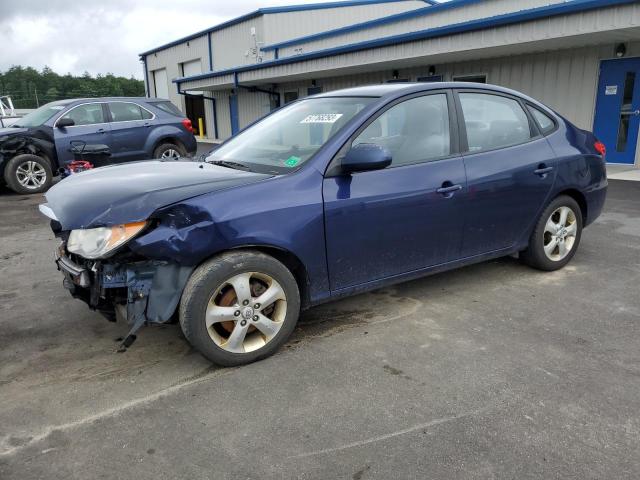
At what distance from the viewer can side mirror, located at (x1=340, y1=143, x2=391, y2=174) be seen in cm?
313

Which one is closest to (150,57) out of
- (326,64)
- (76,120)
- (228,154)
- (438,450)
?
(326,64)

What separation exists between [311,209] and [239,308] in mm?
725

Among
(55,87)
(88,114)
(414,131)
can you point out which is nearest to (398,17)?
(88,114)

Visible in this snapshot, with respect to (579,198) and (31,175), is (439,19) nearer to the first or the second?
(31,175)

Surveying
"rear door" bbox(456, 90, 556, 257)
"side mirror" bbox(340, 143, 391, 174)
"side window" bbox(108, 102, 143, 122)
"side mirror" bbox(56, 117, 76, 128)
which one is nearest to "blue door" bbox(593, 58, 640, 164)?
"rear door" bbox(456, 90, 556, 257)

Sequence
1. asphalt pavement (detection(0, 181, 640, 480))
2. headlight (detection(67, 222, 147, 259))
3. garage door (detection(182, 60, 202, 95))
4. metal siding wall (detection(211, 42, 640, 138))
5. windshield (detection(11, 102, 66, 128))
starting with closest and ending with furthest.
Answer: asphalt pavement (detection(0, 181, 640, 480)) → headlight (detection(67, 222, 147, 259)) → windshield (detection(11, 102, 66, 128)) → metal siding wall (detection(211, 42, 640, 138)) → garage door (detection(182, 60, 202, 95))

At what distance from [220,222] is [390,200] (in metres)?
1.15

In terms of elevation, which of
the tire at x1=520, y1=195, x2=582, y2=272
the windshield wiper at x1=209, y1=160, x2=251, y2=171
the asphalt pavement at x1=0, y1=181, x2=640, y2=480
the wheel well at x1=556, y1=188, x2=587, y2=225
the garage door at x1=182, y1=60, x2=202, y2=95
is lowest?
the asphalt pavement at x1=0, y1=181, x2=640, y2=480

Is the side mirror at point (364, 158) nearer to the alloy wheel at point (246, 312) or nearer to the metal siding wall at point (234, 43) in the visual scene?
the alloy wheel at point (246, 312)

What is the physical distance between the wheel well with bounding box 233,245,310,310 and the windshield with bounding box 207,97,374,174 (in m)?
0.53

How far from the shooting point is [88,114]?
9.98 meters

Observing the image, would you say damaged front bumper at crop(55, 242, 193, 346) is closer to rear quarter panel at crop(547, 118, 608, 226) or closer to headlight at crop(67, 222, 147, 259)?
Answer: headlight at crop(67, 222, 147, 259)

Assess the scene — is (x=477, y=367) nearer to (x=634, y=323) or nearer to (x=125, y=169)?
(x=634, y=323)

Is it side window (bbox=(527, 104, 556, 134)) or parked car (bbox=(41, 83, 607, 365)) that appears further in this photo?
side window (bbox=(527, 104, 556, 134))
